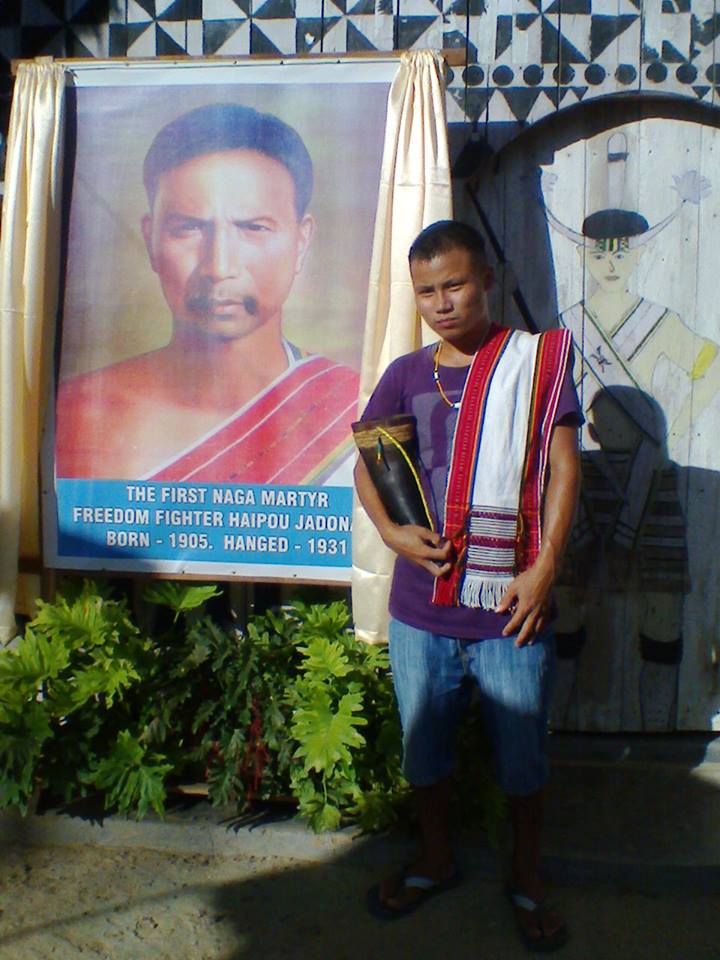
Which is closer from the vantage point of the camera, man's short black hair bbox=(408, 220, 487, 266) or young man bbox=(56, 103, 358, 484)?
man's short black hair bbox=(408, 220, 487, 266)

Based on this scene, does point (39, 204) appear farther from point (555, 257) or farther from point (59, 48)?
point (555, 257)

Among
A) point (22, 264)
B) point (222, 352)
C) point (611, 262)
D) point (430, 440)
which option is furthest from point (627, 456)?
point (22, 264)

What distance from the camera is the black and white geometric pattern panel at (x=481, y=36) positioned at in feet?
11.5

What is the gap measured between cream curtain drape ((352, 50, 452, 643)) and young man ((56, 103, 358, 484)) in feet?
0.87

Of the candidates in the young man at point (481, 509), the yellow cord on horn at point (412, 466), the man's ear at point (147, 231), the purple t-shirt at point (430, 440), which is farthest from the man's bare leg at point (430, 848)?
the man's ear at point (147, 231)

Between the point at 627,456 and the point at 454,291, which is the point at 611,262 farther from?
the point at 454,291

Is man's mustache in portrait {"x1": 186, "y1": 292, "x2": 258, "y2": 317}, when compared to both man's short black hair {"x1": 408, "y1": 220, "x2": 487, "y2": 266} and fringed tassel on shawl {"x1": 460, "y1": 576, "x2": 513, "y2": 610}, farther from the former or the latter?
fringed tassel on shawl {"x1": 460, "y1": 576, "x2": 513, "y2": 610}

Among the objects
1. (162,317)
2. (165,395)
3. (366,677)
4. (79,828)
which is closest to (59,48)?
(162,317)

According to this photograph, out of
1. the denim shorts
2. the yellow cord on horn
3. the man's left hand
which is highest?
the yellow cord on horn

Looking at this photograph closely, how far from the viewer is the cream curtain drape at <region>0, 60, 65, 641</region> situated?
3428mm

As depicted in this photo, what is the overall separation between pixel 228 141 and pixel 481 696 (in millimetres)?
2115

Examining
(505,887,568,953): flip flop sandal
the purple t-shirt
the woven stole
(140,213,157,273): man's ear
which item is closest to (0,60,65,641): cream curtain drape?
(140,213,157,273): man's ear

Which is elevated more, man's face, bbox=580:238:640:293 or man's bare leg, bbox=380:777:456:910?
man's face, bbox=580:238:640:293

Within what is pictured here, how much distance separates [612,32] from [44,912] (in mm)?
3517
